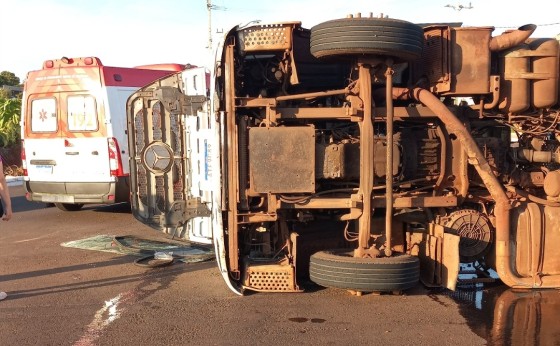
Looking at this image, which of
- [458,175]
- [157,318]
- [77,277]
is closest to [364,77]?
[458,175]

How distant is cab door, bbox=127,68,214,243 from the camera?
6289mm

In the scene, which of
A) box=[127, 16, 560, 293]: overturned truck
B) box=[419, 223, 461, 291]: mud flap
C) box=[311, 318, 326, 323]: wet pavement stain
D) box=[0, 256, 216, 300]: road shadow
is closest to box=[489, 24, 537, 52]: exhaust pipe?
box=[127, 16, 560, 293]: overturned truck

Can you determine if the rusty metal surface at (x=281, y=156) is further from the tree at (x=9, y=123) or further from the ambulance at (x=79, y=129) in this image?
the tree at (x=9, y=123)

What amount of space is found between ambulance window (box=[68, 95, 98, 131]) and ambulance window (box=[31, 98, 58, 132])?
0.38 metres

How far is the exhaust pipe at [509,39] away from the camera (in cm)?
508

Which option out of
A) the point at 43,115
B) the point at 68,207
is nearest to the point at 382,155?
the point at 43,115

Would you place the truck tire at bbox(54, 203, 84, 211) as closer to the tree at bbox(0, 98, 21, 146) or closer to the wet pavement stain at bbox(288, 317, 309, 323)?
the wet pavement stain at bbox(288, 317, 309, 323)

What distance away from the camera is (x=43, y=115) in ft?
32.1

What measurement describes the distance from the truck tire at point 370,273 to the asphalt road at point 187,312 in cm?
31

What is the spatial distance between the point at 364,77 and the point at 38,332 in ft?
11.8

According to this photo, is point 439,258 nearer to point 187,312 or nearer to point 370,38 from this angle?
point 370,38

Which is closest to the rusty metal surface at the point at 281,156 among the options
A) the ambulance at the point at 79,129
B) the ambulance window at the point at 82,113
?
the ambulance at the point at 79,129

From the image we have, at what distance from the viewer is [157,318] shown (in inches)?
186

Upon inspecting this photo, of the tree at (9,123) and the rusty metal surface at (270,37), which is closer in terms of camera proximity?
the rusty metal surface at (270,37)
